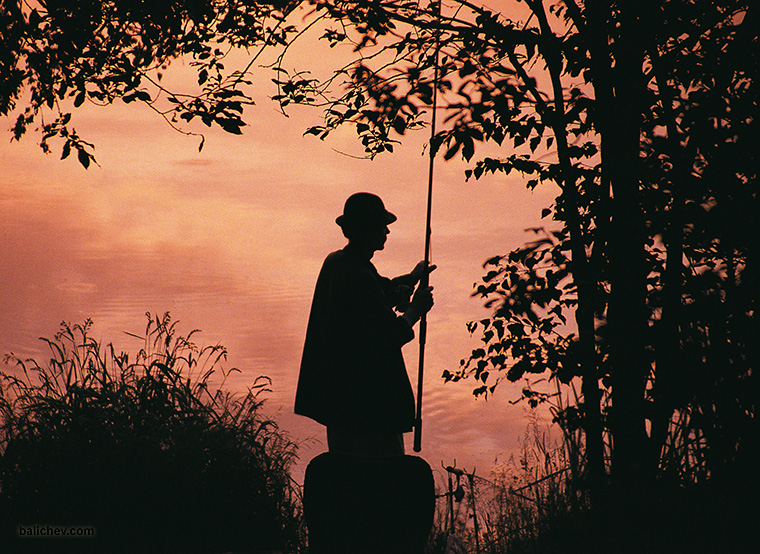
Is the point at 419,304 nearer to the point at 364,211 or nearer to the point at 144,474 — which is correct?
the point at 364,211

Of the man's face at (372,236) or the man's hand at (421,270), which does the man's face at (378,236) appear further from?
the man's hand at (421,270)

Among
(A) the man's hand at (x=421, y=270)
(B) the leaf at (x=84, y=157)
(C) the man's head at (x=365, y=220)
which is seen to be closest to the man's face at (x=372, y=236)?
(C) the man's head at (x=365, y=220)

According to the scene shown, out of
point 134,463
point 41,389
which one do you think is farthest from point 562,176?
point 41,389

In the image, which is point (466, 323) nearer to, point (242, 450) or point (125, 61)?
point (242, 450)

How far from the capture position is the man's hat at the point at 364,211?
355 centimetres

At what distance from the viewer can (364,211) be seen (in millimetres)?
3547

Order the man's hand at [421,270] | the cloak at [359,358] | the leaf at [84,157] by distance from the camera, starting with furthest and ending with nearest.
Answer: the leaf at [84,157]
the man's hand at [421,270]
the cloak at [359,358]

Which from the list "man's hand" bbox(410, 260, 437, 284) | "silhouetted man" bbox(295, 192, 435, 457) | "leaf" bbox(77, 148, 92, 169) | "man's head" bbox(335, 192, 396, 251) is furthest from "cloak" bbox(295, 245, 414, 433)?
"leaf" bbox(77, 148, 92, 169)

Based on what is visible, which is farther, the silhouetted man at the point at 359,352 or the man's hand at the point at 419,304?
the man's hand at the point at 419,304

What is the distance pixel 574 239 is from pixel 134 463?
10.6ft

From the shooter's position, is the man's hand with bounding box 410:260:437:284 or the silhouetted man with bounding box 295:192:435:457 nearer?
the silhouetted man with bounding box 295:192:435:457

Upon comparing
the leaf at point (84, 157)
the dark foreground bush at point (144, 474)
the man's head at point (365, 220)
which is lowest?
the dark foreground bush at point (144, 474)

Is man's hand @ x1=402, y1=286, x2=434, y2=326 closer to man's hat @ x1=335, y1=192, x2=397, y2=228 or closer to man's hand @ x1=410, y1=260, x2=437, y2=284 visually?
man's hand @ x1=410, y1=260, x2=437, y2=284

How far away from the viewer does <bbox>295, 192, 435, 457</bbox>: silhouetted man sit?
11.1ft
